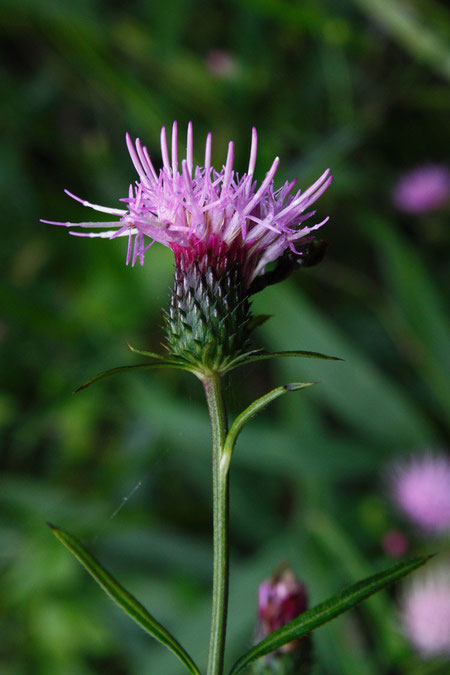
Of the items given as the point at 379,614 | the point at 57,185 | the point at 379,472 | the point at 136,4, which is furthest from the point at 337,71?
the point at 379,614

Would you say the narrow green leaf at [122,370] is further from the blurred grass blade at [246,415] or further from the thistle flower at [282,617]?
the thistle flower at [282,617]

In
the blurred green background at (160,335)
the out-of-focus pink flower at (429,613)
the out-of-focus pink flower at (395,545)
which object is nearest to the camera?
the out-of-focus pink flower at (429,613)

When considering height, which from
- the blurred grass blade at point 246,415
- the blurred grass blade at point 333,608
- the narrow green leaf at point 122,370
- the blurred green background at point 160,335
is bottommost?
the blurred grass blade at point 333,608

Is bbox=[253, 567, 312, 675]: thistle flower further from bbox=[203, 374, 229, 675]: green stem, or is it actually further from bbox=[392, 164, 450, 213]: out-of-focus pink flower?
bbox=[392, 164, 450, 213]: out-of-focus pink flower

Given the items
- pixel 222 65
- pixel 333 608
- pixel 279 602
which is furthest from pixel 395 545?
pixel 222 65

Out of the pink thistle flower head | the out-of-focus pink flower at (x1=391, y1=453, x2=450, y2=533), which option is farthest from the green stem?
the out-of-focus pink flower at (x1=391, y1=453, x2=450, y2=533)

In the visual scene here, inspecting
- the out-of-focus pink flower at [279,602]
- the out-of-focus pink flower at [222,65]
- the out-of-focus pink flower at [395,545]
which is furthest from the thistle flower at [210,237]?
the out-of-focus pink flower at [222,65]

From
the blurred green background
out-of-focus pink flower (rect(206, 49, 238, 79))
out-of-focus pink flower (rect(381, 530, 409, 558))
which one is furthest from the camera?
out-of-focus pink flower (rect(206, 49, 238, 79))

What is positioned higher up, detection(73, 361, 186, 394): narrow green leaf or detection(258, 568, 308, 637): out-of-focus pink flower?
detection(73, 361, 186, 394): narrow green leaf
